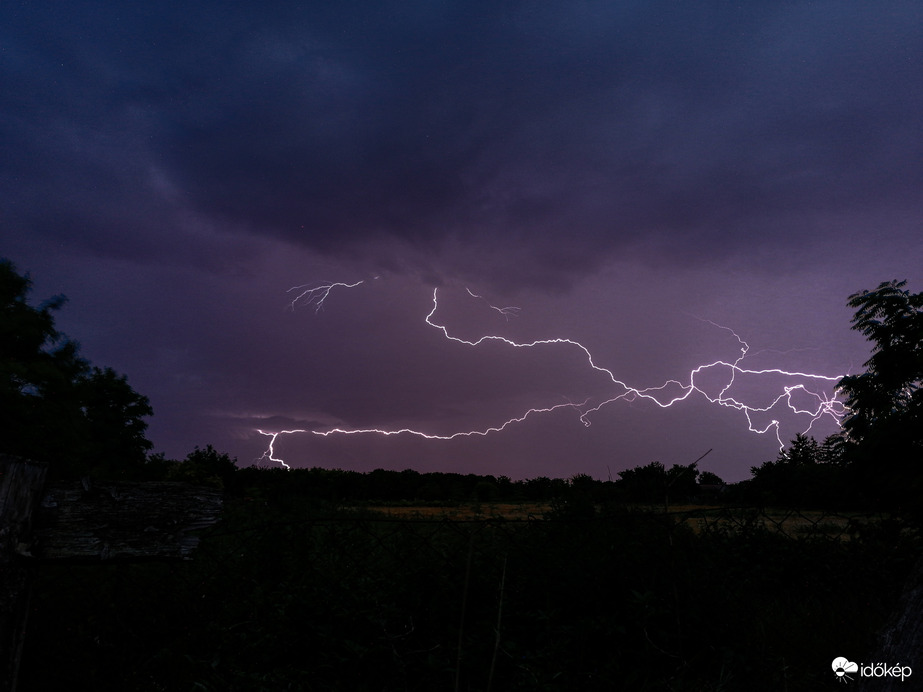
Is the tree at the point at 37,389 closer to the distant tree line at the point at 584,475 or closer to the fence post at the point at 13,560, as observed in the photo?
the distant tree line at the point at 584,475

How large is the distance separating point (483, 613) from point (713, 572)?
1503 mm

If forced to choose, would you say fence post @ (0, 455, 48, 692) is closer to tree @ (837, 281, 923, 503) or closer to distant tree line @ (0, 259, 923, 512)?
distant tree line @ (0, 259, 923, 512)

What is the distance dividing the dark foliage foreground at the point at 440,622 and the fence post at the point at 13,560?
836 millimetres

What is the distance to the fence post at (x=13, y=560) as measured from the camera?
181 cm

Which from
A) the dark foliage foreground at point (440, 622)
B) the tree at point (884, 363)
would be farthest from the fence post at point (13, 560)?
the tree at point (884, 363)

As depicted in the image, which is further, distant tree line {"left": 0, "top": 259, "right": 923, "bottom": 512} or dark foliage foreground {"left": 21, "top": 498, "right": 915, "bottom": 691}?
distant tree line {"left": 0, "top": 259, "right": 923, "bottom": 512}

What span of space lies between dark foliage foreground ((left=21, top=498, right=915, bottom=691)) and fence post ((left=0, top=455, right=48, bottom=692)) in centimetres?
84

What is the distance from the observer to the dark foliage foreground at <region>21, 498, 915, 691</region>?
9.07 feet

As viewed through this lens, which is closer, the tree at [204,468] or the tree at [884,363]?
the tree at [884,363]

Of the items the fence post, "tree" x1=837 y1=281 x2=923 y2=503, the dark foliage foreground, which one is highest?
"tree" x1=837 y1=281 x2=923 y2=503

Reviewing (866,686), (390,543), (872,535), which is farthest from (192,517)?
(872,535)

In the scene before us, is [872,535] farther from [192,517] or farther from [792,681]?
[192,517]

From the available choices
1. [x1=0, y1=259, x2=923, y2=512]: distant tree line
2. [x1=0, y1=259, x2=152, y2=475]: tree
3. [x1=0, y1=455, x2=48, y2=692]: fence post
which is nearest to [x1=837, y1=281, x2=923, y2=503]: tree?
[x1=0, y1=259, x2=923, y2=512]: distant tree line

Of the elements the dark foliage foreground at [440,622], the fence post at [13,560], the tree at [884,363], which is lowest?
the dark foliage foreground at [440,622]
